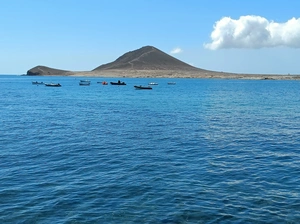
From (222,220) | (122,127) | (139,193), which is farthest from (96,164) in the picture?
(122,127)

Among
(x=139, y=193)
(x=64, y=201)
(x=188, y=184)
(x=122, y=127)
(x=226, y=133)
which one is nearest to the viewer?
(x=64, y=201)

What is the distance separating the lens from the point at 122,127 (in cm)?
3844

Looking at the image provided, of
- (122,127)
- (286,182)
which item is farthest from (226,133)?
(286,182)

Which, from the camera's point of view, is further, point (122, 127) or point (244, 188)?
point (122, 127)

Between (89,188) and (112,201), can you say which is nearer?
(112,201)

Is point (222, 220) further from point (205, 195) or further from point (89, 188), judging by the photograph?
point (89, 188)

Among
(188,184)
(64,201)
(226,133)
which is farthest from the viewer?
(226,133)

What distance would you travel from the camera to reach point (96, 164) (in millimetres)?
22719

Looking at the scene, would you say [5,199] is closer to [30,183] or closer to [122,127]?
[30,183]

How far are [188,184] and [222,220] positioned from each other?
179 inches

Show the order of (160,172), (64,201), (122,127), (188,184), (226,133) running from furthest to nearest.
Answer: (122,127)
(226,133)
(160,172)
(188,184)
(64,201)

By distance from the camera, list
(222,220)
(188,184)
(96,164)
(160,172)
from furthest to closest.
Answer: (96,164) < (160,172) < (188,184) < (222,220)

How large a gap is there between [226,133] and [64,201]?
22.4 meters

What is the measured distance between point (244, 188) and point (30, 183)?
1201 cm
